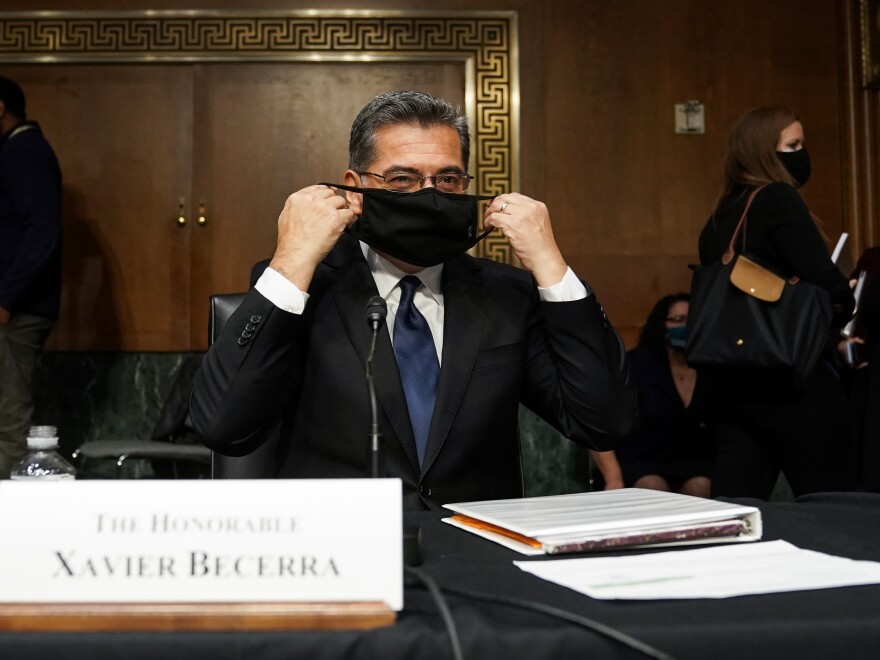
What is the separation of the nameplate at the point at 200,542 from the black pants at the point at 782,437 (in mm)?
1888

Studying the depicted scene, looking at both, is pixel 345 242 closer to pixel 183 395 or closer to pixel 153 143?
pixel 183 395

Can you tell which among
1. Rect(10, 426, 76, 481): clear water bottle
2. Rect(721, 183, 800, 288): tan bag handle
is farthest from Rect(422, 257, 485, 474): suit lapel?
Rect(10, 426, 76, 481): clear water bottle

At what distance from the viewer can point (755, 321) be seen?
255 centimetres

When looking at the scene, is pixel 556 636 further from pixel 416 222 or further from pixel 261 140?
pixel 261 140

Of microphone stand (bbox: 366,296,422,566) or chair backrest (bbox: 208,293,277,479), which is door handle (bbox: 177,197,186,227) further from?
microphone stand (bbox: 366,296,422,566)

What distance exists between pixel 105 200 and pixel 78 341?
68cm

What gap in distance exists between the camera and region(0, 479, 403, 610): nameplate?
2.59 ft

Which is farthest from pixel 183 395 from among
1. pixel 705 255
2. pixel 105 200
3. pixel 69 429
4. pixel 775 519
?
pixel 775 519

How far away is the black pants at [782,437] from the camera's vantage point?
251 centimetres

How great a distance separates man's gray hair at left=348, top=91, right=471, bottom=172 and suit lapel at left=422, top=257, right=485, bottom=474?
24cm

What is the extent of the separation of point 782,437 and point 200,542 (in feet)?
6.76

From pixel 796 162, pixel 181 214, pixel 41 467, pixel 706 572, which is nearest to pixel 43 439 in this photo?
pixel 706 572

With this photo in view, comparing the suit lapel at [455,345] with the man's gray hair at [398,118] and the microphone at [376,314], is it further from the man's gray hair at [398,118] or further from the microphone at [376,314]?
the microphone at [376,314]

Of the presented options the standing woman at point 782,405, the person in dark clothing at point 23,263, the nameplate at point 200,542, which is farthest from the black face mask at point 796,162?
the person in dark clothing at point 23,263
